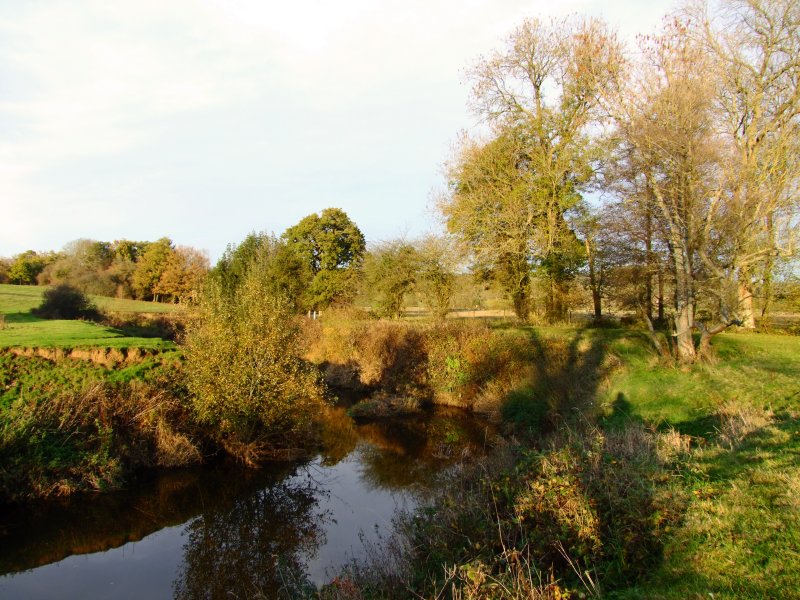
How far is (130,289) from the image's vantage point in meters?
56.0

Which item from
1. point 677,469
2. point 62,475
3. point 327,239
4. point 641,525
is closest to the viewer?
point 641,525

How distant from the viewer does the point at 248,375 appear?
12922 mm

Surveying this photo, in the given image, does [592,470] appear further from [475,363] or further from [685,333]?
[475,363]

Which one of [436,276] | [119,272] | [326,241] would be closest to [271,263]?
[326,241]

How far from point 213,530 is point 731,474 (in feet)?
29.7

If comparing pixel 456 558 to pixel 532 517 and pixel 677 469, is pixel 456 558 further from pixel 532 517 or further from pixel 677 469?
pixel 677 469

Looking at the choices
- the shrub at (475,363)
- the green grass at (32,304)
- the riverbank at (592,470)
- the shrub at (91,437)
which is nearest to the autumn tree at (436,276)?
the shrub at (475,363)

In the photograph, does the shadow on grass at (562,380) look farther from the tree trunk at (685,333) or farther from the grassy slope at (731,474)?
the tree trunk at (685,333)

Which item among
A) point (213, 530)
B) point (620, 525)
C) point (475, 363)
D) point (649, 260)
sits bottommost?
point (213, 530)

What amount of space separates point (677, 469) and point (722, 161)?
10.0 metres

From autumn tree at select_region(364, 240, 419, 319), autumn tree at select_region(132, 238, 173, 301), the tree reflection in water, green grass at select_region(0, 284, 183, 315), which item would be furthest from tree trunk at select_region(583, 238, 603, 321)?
autumn tree at select_region(132, 238, 173, 301)

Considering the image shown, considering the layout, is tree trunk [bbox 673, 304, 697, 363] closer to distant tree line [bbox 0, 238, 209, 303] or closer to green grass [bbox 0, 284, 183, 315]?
green grass [bbox 0, 284, 183, 315]

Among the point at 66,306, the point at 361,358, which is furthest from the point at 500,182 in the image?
the point at 66,306

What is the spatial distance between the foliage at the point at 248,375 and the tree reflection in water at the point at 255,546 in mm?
1958
